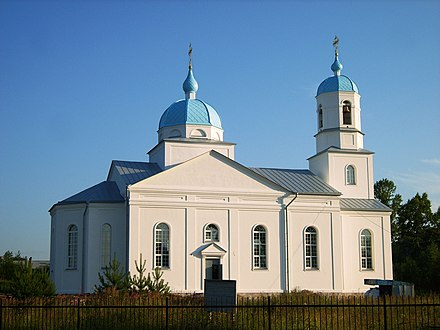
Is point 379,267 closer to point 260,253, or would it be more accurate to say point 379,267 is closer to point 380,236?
point 380,236

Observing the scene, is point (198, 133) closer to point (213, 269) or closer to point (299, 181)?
point (299, 181)

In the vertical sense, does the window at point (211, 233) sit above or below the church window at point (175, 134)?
below

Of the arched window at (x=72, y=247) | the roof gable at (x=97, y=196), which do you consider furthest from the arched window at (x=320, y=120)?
the arched window at (x=72, y=247)

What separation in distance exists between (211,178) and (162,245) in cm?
381

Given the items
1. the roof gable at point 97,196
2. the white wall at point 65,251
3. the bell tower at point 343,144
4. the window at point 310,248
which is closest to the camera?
the white wall at point 65,251

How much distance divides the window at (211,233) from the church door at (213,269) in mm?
943

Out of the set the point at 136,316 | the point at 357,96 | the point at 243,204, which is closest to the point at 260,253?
the point at 243,204

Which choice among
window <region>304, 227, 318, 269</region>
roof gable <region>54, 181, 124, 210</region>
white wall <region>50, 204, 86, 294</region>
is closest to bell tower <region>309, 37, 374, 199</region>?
window <region>304, 227, 318, 269</region>

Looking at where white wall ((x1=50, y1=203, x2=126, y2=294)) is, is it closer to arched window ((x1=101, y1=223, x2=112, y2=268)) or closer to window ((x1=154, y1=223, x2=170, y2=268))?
arched window ((x1=101, y1=223, x2=112, y2=268))

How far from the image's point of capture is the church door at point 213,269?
2792 centimetres

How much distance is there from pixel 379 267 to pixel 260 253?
6685mm

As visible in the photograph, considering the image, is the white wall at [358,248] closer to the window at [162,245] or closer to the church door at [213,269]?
the church door at [213,269]

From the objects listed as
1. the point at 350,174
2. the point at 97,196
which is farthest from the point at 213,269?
the point at 350,174

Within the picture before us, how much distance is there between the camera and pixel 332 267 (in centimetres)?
2986
